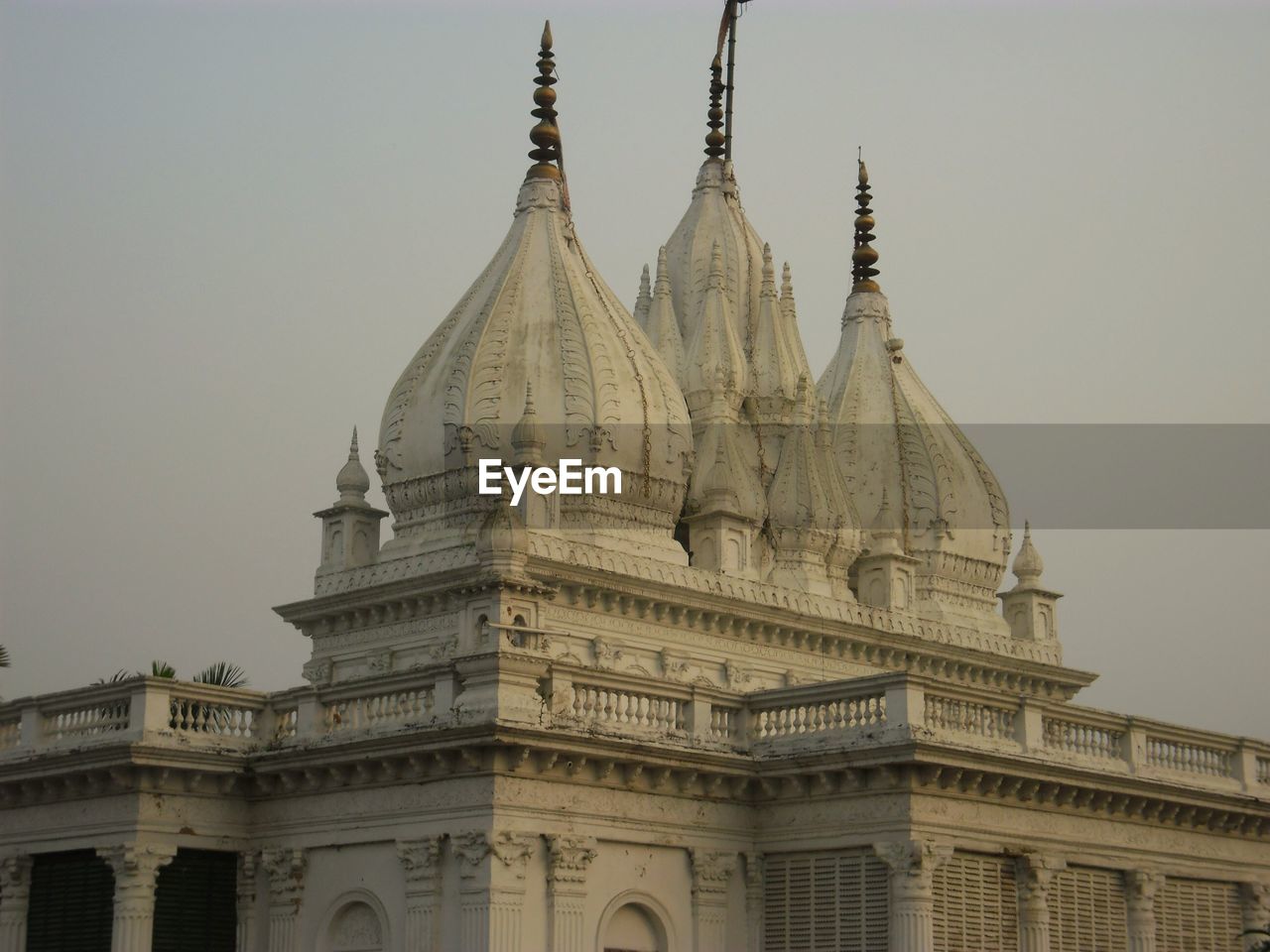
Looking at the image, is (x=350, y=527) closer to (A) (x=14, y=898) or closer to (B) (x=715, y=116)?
(A) (x=14, y=898)

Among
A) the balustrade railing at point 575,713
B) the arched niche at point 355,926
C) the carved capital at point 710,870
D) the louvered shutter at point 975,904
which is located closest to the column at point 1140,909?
the balustrade railing at point 575,713

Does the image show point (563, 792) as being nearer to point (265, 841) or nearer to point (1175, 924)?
point (265, 841)

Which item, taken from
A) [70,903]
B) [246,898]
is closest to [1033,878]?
[246,898]

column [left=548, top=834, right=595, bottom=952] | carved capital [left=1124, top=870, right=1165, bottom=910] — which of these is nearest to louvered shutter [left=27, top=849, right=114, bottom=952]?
column [left=548, top=834, right=595, bottom=952]

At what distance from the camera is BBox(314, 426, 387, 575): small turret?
3516cm

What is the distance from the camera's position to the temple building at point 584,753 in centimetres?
2591

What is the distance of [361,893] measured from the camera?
26578 mm

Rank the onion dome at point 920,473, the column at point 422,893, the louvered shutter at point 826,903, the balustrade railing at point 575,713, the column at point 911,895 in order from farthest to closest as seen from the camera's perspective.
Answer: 1. the onion dome at point 920,473
2. the louvered shutter at point 826,903
3. the column at point 911,895
4. the balustrade railing at point 575,713
5. the column at point 422,893

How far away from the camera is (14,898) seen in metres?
28.7

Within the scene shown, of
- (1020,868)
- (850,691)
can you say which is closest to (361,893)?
(850,691)

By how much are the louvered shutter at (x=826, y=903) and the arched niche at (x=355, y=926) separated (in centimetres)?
516

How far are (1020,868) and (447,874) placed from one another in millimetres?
7831

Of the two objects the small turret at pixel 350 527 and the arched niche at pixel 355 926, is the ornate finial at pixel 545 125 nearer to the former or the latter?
the small turret at pixel 350 527

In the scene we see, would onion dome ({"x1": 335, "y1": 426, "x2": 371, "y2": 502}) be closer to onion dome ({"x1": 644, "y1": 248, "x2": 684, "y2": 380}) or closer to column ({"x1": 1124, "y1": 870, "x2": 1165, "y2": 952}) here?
onion dome ({"x1": 644, "y1": 248, "x2": 684, "y2": 380})
